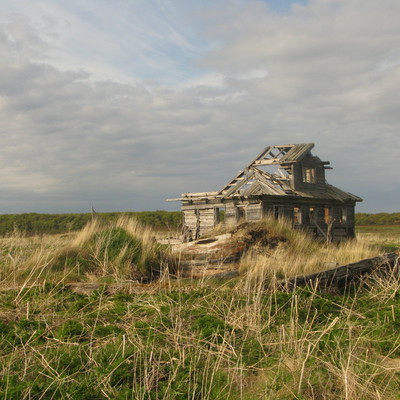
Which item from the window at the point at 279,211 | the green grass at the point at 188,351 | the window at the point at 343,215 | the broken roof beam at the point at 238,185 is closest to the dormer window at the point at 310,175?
the window at the point at 343,215

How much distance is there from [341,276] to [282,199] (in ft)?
42.9

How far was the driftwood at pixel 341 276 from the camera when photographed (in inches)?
313

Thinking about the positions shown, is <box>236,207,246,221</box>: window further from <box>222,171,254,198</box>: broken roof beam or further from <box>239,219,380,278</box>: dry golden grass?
<box>239,219,380,278</box>: dry golden grass

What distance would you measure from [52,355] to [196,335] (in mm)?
1544

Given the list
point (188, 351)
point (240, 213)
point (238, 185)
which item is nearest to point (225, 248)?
point (188, 351)

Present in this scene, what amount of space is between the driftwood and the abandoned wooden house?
422 inches

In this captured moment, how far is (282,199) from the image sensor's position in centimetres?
2186

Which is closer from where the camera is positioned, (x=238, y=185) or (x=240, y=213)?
(x=238, y=185)

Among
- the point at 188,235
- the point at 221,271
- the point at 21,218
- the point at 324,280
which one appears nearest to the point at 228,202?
the point at 188,235

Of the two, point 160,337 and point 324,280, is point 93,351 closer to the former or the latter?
point 160,337

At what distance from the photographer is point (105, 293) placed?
7.12 metres

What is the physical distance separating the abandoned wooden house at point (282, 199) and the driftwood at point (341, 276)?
1071 centimetres

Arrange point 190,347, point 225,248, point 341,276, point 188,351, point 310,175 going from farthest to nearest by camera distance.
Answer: point 310,175 → point 225,248 → point 341,276 → point 190,347 → point 188,351

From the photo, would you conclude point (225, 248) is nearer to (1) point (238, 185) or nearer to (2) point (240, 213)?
(1) point (238, 185)
